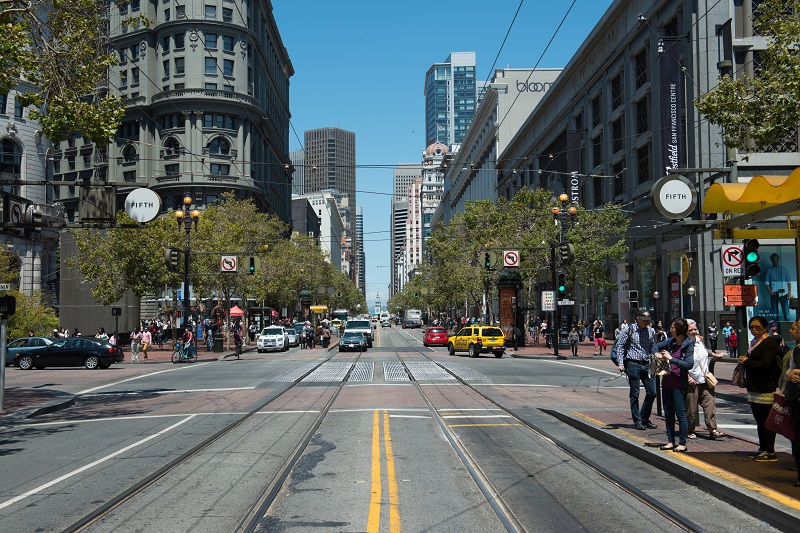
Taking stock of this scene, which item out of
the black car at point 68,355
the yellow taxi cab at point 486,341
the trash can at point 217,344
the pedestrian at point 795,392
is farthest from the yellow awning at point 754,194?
the trash can at point 217,344

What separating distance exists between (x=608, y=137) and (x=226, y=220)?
29075 millimetres

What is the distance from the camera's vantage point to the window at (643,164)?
47866 millimetres

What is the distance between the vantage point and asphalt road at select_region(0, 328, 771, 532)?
7.74 m

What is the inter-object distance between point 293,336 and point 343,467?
49468 mm

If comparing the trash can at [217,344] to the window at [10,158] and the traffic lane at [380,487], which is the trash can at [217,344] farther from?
the traffic lane at [380,487]

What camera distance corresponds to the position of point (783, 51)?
16.4 m

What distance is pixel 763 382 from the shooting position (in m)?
10.1

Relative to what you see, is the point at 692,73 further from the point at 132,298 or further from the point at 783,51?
the point at 132,298

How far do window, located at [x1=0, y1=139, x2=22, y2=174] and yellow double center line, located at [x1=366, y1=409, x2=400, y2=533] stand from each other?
191ft

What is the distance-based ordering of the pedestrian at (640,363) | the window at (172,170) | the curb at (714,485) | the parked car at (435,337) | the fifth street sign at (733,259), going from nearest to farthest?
1. the curb at (714,485)
2. the pedestrian at (640,363)
3. the fifth street sign at (733,259)
4. the parked car at (435,337)
5. the window at (172,170)

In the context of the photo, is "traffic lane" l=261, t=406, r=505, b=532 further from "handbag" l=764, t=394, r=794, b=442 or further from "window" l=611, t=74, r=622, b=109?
"window" l=611, t=74, r=622, b=109

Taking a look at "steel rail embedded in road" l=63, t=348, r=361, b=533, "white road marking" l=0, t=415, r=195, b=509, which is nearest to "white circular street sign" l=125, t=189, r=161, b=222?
"white road marking" l=0, t=415, r=195, b=509

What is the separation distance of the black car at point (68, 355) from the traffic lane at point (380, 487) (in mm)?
25667

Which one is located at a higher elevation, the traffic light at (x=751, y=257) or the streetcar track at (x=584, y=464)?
the traffic light at (x=751, y=257)
